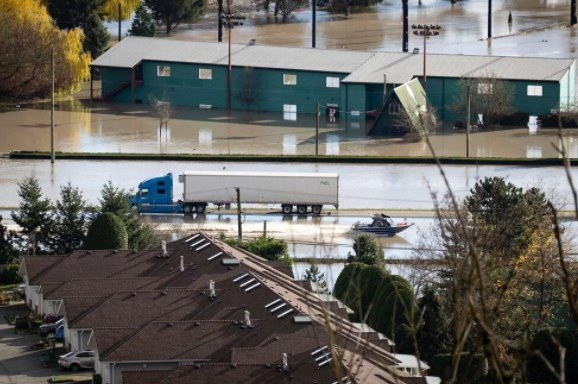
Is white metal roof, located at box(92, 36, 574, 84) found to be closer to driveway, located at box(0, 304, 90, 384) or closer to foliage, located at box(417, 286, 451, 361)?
driveway, located at box(0, 304, 90, 384)

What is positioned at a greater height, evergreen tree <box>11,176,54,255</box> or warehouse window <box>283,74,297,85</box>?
warehouse window <box>283,74,297,85</box>

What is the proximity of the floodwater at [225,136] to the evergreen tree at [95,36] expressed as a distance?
7.71m

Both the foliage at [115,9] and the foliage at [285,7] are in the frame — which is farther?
the foliage at [285,7]

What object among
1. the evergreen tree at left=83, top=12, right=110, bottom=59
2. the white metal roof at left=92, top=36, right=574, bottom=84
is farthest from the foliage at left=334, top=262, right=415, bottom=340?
the evergreen tree at left=83, top=12, right=110, bottom=59

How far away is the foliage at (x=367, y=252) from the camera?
103 feet

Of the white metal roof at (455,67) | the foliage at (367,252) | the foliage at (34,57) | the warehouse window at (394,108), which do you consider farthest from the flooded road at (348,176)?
the foliage at (34,57)

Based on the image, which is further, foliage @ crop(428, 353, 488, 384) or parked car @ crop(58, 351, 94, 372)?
parked car @ crop(58, 351, 94, 372)

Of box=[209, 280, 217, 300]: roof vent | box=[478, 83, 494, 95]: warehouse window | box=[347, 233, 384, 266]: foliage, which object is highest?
box=[478, 83, 494, 95]: warehouse window

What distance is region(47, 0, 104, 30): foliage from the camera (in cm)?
6731

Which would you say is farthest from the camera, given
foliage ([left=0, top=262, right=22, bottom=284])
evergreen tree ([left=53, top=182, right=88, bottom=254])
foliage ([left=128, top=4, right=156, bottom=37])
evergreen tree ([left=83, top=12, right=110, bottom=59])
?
foliage ([left=128, top=4, right=156, bottom=37])

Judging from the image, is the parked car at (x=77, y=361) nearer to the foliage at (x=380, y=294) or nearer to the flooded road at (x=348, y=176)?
the foliage at (x=380, y=294)

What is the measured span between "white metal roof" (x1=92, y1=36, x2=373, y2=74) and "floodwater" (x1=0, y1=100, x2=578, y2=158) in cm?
214

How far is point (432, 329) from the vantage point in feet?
78.8

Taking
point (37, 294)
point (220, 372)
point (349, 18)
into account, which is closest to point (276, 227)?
point (37, 294)
